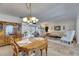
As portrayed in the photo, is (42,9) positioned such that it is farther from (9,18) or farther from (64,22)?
(9,18)

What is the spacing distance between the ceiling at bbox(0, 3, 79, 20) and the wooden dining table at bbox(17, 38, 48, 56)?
18.5 inches

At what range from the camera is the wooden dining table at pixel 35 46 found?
164 centimetres

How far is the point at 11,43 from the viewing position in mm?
1646

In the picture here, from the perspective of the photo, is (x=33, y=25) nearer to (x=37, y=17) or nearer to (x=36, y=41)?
(x=37, y=17)

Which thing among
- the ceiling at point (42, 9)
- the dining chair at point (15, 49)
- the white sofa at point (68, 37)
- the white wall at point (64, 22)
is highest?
the ceiling at point (42, 9)

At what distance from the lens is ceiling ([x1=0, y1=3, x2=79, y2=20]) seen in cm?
164

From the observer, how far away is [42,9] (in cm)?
167

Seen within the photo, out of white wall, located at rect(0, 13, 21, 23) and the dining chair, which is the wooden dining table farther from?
white wall, located at rect(0, 13, 21, 23)

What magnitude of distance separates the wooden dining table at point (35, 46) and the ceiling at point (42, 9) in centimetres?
47

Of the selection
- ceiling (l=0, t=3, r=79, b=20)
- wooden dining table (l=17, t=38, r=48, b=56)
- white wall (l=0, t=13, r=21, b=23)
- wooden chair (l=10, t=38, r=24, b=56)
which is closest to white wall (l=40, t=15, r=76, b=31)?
ceiling (l=0, t=3, r=79, b=20)

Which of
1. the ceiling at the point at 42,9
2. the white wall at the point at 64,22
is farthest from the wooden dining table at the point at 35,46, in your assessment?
the ceiling at the point at 42,9

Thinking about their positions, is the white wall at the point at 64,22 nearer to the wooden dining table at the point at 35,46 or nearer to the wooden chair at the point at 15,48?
the wooden dining table at the point at 35,46

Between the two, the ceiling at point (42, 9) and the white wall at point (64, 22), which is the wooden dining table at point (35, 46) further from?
the ceiling at point (42, 9)

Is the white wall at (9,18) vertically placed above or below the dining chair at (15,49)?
above
